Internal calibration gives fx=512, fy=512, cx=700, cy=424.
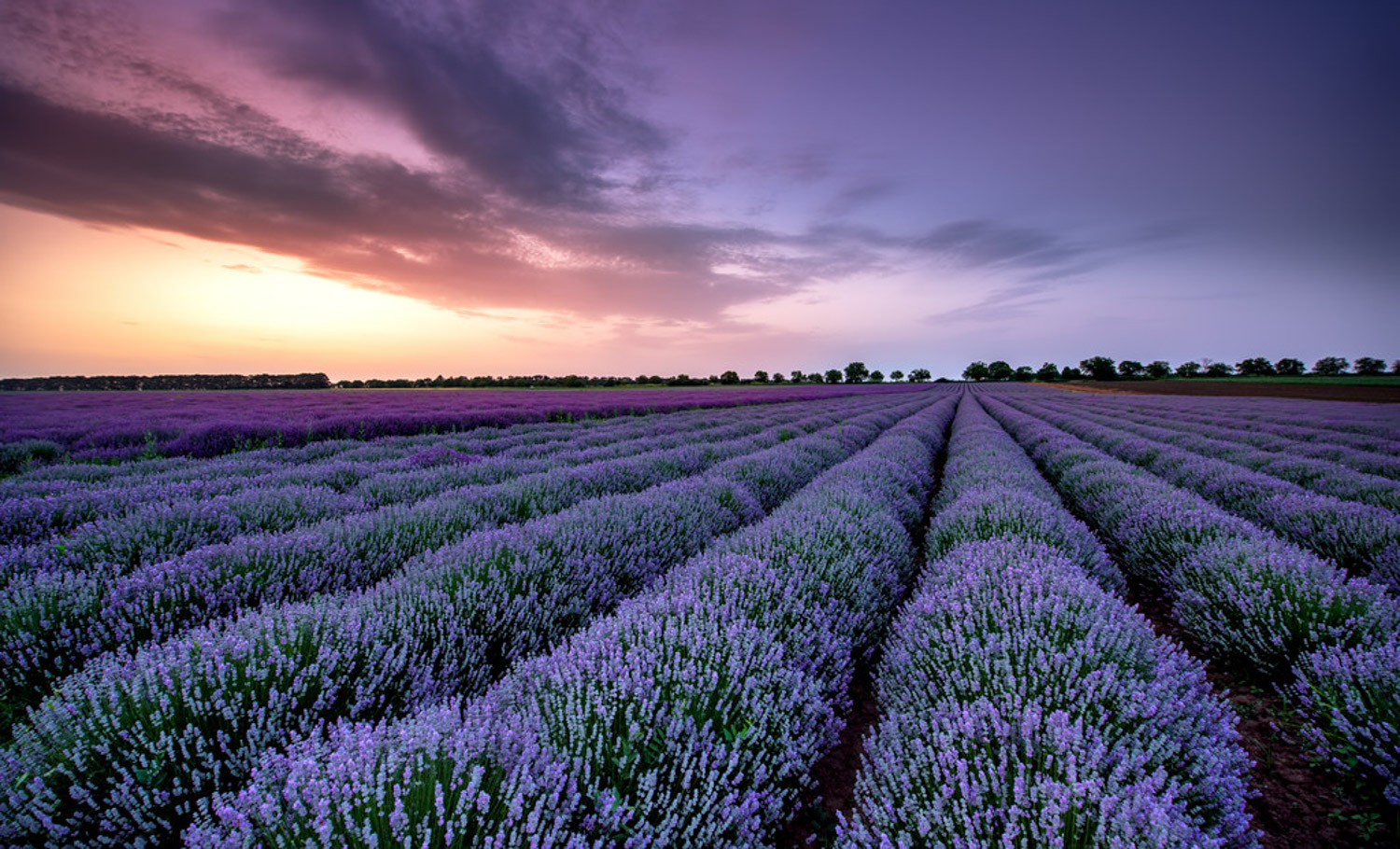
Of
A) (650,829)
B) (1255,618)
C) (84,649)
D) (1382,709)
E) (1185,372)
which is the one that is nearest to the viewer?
(650,829)

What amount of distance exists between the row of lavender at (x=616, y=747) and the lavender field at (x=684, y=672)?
0.01 m

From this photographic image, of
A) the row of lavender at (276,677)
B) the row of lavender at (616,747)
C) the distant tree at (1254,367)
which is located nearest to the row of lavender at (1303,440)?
the row of lavender at (616,747)

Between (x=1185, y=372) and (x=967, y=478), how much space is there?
101m

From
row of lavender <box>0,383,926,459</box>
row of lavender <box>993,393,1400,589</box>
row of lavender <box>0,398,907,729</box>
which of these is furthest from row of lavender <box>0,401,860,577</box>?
row of lavender <box>993,393,1400,589</box>

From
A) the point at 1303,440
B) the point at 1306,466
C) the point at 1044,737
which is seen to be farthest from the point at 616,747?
the point at 1303,440

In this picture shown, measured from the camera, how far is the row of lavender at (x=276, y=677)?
1.49m

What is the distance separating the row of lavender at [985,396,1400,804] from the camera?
2.08 m

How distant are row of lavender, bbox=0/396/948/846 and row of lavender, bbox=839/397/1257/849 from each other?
5.78 feet

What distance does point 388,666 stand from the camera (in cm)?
216

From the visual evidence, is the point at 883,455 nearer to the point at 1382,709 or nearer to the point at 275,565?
the point at 1382,709

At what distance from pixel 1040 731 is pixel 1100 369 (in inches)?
4267

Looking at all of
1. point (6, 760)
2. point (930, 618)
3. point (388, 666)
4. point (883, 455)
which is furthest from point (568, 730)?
point (883, 455)

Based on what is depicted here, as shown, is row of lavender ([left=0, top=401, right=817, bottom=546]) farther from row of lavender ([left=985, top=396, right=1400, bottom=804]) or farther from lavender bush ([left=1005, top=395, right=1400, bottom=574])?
lavender bush ([left=1005, top=395, right=1400, bottom=574])

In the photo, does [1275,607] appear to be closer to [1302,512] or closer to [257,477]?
[1302,512]
